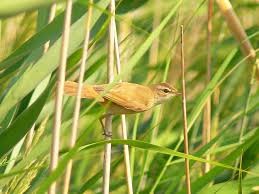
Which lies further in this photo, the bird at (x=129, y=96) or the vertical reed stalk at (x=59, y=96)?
the bird at (x=129, y=96)

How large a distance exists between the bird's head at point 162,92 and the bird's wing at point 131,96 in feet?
0.10

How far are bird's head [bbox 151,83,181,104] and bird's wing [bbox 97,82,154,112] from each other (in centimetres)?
3

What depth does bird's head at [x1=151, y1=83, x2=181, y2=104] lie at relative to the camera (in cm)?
249

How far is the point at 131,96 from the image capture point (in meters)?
2.37

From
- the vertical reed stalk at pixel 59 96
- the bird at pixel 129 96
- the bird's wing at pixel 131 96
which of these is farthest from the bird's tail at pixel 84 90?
the vertical reed stalk at pixel 59 96

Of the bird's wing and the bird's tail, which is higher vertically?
the bird's wing

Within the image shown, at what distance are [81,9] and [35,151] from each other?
42 centimetres

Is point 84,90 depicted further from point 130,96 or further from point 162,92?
point 162,92

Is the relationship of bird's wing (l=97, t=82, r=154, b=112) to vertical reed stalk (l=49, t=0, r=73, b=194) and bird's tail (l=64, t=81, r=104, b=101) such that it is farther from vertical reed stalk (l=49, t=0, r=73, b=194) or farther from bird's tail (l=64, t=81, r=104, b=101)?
vertical reed stalk (l=49, t=0, r=73, b=194)

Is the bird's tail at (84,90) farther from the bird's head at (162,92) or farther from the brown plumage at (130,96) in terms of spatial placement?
the bird's head at (162,92)

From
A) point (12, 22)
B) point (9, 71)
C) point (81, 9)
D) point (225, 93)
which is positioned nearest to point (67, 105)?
point (9, 71)

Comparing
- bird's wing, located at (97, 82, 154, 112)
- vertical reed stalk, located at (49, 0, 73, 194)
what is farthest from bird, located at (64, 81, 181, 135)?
vertical reed stalk, located at (49, 0, 73, 194)

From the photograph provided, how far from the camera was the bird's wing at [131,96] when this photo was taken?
7.47ft

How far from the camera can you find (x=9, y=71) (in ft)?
5.74
